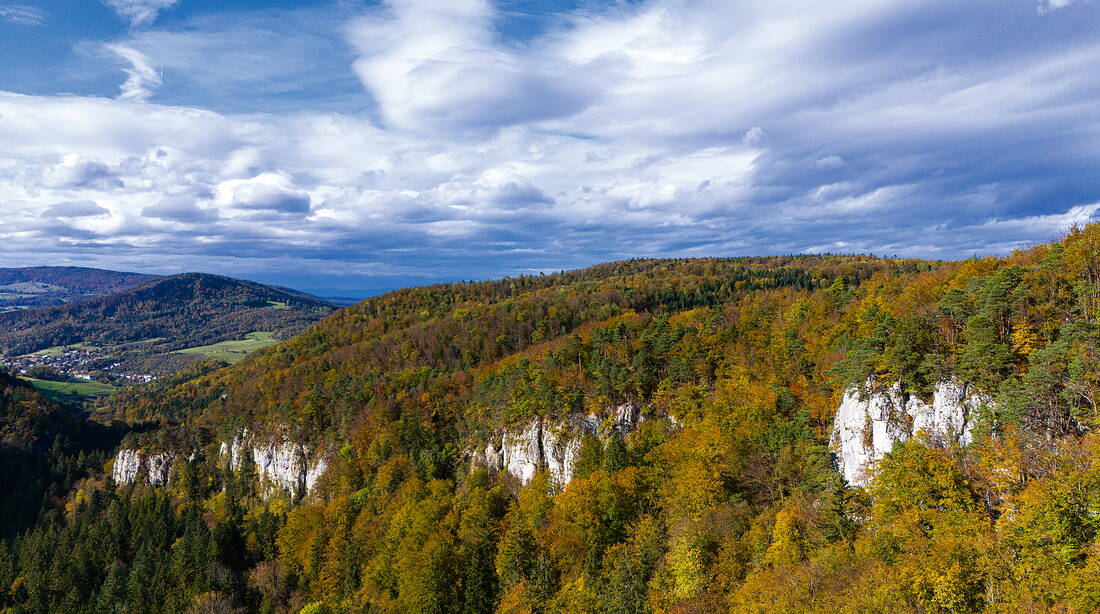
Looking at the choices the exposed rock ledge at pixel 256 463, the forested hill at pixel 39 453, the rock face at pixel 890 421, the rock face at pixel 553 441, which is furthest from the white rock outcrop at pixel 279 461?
the rock face at pixel 890 421

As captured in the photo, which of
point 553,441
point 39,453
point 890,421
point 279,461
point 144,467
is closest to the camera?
point 890,421

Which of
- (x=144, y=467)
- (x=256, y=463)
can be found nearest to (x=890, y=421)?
(x=256, y=463)

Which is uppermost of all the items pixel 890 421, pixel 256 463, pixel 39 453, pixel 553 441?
pixel 890 421

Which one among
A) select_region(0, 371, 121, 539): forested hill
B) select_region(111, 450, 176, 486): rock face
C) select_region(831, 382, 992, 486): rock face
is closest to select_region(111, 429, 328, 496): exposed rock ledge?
select_region(111, 450, 176, 486): rock face

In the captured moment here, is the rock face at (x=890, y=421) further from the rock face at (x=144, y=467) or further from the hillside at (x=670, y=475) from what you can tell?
the rock face at (x=144, y=467)

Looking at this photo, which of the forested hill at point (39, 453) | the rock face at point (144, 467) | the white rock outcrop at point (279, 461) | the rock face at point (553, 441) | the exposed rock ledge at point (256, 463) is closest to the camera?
the rock face at point (553, 441)

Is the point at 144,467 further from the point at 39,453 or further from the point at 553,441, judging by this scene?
the point at 553,441
